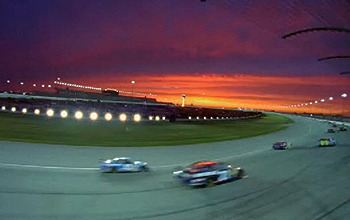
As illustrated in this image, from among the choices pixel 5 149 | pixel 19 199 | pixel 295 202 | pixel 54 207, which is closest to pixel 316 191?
pixel 295 202

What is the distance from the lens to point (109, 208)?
41.3ft

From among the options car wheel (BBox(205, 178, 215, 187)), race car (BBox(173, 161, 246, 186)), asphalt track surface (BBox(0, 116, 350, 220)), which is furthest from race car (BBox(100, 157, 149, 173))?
car wheel (BBox(205, 178, 215, 187))

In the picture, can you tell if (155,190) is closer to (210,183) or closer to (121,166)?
(210,183)

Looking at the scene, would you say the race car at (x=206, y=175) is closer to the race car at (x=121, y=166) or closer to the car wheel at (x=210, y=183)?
the car wheel at (x=210, y=183)

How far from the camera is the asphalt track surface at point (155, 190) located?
40.3 ft

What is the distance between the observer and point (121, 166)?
19422 mm

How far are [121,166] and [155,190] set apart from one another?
14.8ft

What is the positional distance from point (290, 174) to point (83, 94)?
144 m

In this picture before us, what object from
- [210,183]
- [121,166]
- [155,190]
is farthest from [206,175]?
[121,166]

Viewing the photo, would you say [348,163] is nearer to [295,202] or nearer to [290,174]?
[290,174]

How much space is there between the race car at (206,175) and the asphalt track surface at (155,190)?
48 centimetres

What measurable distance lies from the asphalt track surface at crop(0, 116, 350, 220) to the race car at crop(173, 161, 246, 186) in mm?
481

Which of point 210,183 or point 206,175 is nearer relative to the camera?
point 206,175

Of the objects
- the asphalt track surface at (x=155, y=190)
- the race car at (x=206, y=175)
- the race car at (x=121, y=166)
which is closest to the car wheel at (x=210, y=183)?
the race car at (x=206, y=175)
